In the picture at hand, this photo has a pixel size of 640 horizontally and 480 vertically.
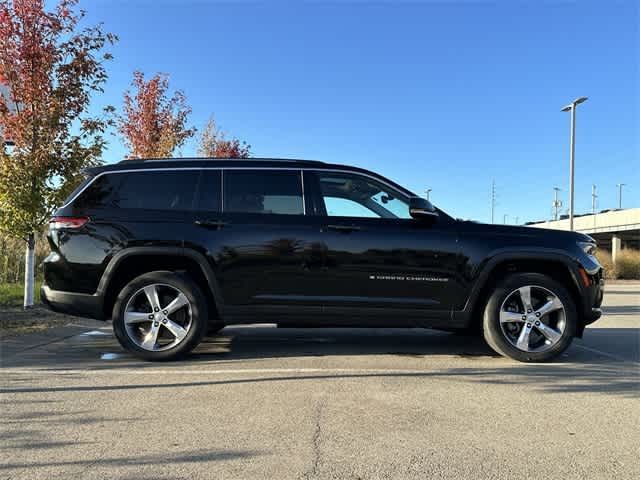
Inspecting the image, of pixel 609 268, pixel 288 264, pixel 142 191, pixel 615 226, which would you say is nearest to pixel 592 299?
pixel 288 264

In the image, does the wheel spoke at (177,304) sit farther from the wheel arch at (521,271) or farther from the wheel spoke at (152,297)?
the wheel arch at (521,271)

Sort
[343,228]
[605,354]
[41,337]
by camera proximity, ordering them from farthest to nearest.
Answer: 1. [41,337]
2. [605,354]
3. [343,228]

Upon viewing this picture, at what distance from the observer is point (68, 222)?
500cm

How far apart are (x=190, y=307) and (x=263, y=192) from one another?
55.3 inches

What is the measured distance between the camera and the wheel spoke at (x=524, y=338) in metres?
5.07

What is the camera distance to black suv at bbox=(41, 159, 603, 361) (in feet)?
16.3

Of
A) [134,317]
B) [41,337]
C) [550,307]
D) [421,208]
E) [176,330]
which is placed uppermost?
[421,208]

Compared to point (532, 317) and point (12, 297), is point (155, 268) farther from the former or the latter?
point (12, 297)

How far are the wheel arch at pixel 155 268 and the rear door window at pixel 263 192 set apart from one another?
0.65 m

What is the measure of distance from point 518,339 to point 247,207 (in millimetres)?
3144

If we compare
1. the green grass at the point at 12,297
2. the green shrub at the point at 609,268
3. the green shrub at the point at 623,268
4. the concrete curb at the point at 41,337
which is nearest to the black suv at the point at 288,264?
the concrete curb at the point at 41,337

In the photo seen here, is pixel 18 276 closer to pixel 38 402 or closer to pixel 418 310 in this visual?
pixel 38 402

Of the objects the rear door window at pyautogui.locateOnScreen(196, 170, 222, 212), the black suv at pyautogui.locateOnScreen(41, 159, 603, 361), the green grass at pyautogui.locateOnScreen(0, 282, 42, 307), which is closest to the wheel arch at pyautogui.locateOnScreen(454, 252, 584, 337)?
the black suv at pyautogui.locateOnScreen(41, 159, 603, 361)

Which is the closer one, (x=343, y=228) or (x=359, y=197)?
(x=343, y=228)
